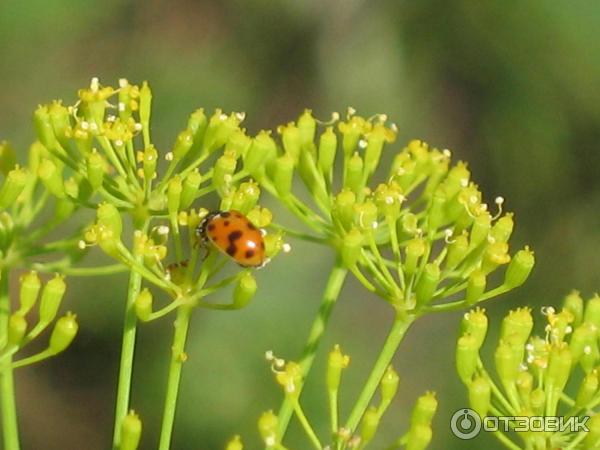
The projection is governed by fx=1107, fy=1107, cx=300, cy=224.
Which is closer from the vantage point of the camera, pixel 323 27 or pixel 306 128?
pixel 306 128

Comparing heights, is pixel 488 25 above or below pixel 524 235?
above

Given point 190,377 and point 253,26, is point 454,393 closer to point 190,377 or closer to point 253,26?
point 190,377

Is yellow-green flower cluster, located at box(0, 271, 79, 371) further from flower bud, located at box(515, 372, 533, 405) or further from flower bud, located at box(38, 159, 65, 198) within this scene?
flower bud, located at box(515, 372, 533, 405)

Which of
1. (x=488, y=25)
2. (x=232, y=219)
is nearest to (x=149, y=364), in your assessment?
(x=488, y=25)

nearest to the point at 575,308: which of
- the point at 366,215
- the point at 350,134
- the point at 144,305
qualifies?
the point at 366,215

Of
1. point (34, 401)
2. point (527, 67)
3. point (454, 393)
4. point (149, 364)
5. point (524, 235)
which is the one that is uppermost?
point (527, 67)

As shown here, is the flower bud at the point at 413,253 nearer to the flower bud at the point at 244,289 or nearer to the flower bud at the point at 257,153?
the flower bud at the point at 244,289
